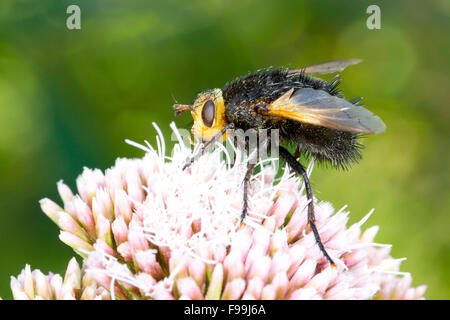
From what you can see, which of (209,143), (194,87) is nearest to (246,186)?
(209,143)

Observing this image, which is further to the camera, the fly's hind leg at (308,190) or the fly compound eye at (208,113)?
the fly compound eye at (208,113)

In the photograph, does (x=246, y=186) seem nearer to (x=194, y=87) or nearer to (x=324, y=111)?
(x=324, y=111)

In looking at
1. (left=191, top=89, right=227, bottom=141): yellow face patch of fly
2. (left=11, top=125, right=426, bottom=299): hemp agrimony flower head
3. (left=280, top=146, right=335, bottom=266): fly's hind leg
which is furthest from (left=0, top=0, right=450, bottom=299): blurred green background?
(left=280, top=146, right=335, bottom=266): fly's hind leg

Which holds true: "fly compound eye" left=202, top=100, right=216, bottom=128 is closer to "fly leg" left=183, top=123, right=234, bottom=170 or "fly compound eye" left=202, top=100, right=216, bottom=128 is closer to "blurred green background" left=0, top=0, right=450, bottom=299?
"fly leg" left=183, top=123, right=234, bottom=170

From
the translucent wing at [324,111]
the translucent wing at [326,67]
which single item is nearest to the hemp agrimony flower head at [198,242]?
the translucent wing at [324,111]

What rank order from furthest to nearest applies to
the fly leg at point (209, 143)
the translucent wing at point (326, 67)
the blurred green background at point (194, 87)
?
the blurred green background at point (194, 87), the translucent wing at point (326, 67), the fly leg at point (209, 143)

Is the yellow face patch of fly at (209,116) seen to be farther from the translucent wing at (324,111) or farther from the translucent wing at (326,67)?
the translucent wing at (326,67)

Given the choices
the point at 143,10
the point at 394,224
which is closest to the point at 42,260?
the point at 143,10
